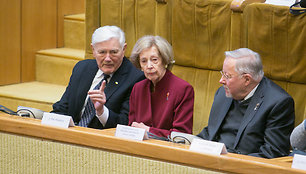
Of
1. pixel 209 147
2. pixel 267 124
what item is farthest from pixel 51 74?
pixel 209 147

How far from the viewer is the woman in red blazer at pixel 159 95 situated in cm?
267

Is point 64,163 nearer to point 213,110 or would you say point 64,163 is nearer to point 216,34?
point 213,110

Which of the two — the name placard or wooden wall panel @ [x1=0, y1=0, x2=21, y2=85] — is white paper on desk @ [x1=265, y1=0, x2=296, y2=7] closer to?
the name placard

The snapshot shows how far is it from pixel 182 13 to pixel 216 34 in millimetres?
260

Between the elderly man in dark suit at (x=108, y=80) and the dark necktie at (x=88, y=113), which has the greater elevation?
→ the elderly man in dark suit at (x=108, y=80)

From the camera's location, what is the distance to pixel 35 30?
4.44 meters

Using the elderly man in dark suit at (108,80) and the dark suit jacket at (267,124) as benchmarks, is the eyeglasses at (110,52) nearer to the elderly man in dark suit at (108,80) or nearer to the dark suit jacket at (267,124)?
the elderly man in dark suit at (108,80)

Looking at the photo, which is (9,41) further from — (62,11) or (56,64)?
(62,11)

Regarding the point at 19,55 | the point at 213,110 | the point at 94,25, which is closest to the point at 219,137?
the point at 213,110

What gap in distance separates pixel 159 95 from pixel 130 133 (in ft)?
2.60

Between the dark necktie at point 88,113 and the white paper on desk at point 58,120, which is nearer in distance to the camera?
the white paper on desk at point 58,120

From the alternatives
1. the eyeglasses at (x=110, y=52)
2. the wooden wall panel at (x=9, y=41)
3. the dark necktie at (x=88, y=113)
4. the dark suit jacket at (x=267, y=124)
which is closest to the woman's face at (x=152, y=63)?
the eyeglasses at (x=110, y=52)

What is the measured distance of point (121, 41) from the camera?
290 cm

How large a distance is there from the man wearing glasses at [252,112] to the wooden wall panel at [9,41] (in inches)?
86.6
